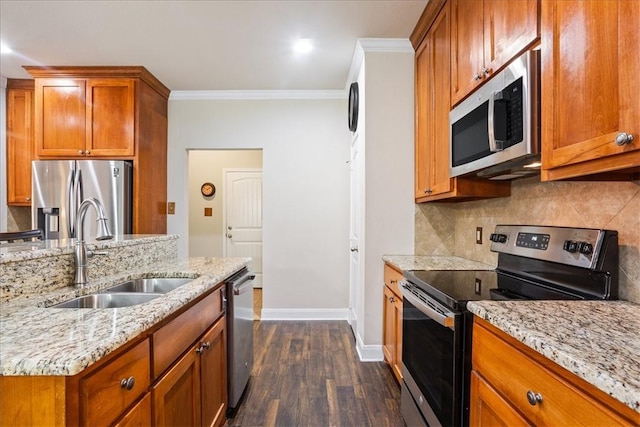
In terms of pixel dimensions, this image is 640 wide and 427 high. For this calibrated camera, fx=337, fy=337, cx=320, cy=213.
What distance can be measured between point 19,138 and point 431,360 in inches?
185

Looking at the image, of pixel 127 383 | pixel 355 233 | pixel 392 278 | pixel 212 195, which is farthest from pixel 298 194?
pixel 127 383

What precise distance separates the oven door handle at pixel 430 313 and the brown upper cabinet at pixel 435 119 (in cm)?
69

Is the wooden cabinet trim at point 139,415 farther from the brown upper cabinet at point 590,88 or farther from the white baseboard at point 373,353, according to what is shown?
the white baseboard at point 373,353

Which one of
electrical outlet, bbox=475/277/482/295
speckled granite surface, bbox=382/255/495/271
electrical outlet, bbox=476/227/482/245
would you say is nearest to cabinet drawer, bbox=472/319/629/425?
electrical outlet, bbox=475/277/482/295

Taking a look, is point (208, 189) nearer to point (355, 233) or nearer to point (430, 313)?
point (355, 233)

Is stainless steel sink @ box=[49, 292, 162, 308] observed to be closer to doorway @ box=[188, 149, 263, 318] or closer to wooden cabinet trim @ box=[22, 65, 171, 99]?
wooden cabinet trim @ box=[22, 65, 171, 99]

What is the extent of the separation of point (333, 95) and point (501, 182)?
2.33 meters

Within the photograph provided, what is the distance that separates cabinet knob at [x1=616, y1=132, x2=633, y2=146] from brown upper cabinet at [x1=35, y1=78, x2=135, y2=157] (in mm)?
3629

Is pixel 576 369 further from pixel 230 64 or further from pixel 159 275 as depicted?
pixel 230 64

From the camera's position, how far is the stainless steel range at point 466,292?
1229 mm

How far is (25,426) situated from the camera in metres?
0.72

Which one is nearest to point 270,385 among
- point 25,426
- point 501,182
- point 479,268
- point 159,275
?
point 159,275

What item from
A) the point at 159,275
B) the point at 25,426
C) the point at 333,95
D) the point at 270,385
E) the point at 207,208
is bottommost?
the point at 270,385

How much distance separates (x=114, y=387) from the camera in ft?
2.83
